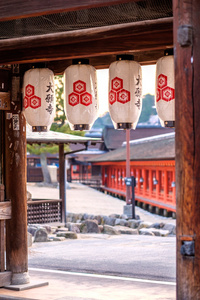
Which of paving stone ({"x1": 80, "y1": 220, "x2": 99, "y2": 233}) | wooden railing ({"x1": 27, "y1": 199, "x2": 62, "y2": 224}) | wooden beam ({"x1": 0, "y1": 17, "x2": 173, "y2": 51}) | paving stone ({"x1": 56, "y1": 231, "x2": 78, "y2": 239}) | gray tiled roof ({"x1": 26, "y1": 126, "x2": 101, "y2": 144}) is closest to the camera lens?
wooden beam ({"x1": 0, "y1": 17, "x2": 173, "y2": 51})

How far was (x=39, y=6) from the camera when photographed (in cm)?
474

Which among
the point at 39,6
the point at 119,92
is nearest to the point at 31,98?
the point at 119,92

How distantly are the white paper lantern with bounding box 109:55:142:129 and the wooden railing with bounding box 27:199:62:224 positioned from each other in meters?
10.7

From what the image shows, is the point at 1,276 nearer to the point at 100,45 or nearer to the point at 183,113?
the point at 100,45

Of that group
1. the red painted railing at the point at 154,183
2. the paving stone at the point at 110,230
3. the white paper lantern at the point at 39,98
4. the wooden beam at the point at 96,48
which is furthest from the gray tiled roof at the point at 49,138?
the wooden beam at the point at 96,48

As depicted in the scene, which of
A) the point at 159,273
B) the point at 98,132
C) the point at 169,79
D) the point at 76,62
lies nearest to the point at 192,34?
the point at 169,79

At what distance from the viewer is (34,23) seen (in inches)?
215

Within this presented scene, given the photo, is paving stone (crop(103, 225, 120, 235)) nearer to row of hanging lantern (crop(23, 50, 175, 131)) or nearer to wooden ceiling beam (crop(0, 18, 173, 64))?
row of hanging lantern (crop(23, 50, 175, 131))

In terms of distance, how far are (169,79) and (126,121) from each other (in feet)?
2.04

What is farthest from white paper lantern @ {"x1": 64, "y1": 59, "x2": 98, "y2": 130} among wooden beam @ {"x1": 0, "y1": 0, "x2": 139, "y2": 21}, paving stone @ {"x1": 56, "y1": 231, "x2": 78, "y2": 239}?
paving stone @ {"x1": 56, "y1": 231, "x2": 78, "y2": 239}

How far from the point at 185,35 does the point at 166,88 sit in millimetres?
2116

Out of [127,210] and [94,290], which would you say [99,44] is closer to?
[94,290]

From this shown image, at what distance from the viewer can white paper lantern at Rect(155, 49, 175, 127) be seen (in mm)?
5906

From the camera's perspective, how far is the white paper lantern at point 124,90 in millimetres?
5984
